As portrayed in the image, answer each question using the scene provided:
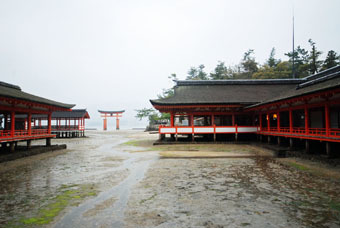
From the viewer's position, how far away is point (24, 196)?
6.80m

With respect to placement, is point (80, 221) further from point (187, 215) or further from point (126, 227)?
point (187, 215)

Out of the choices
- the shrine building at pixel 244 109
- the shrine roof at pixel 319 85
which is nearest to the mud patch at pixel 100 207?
the shrine roof at pixel 319 85

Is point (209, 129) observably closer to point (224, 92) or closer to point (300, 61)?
point (224, 92)

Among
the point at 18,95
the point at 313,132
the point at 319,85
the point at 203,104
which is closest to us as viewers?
the point at 319,85

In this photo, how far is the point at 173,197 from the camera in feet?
21.6

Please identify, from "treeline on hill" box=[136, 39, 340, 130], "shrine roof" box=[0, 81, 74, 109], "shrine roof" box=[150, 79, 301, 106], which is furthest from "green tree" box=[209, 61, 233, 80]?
"shrine roof" box=[0, 81, 74, 109]

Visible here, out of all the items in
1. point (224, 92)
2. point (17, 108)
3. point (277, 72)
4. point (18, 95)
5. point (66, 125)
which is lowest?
point (66, 125)

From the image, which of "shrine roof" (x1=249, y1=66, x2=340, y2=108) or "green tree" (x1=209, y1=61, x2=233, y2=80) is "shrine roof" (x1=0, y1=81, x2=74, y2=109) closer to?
"shrine roof" (x1=249, y1=66, x2=340, y2=108)

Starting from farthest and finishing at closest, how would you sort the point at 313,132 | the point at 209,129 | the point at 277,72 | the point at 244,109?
1. the point at 277,72
2. the point at 244,109
3. the point at 209,129
4. the point at 313,132

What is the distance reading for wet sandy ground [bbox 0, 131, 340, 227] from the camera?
500cm

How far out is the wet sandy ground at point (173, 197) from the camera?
4996mm

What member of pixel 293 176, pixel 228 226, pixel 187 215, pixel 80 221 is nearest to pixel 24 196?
pixel 80 221

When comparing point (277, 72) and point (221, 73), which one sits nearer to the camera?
point (277, 72)

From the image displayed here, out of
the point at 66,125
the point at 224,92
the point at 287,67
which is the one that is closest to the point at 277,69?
the point at 287,67
